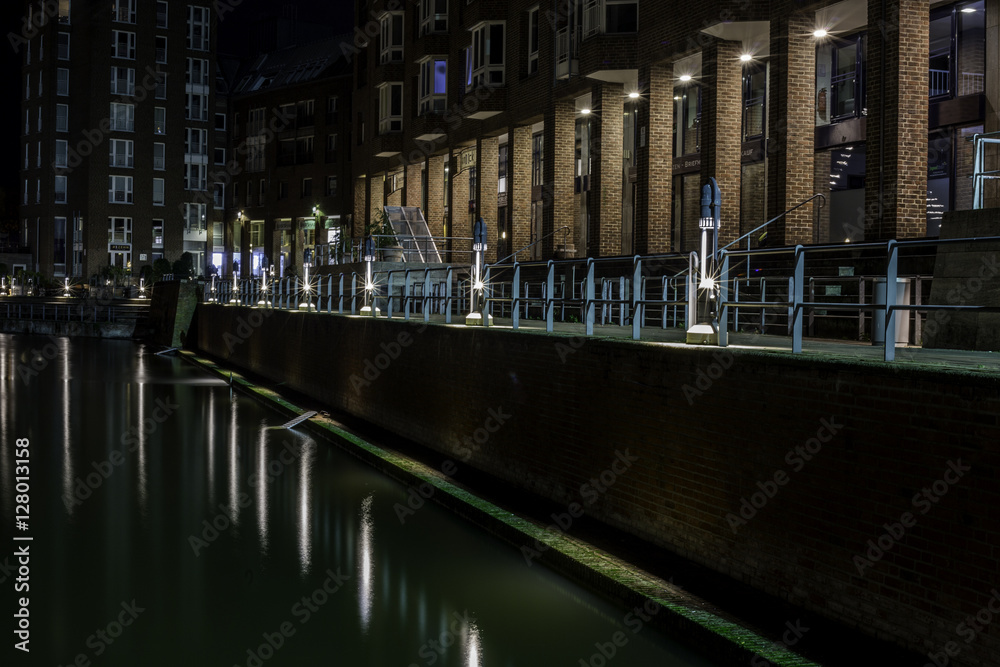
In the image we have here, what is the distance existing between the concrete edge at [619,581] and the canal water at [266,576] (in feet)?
0.40

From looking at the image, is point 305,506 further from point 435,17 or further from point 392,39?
point 392,39

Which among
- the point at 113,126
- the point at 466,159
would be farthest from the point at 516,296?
the point at 113,126

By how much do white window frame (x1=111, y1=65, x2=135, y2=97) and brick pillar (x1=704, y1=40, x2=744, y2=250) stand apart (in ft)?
202

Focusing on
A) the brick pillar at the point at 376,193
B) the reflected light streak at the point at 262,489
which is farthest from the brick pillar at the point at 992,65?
the brick pillar at the point at 376,193

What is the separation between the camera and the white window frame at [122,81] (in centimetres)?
7281

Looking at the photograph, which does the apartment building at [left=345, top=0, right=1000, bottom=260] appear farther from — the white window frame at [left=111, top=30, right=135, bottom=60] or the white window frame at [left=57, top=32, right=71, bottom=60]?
the white window frame at [left=57, top=32, right=71, bottom=60]

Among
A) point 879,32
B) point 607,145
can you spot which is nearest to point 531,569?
point 879,32

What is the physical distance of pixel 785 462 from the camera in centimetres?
732

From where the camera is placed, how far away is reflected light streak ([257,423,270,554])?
10.4m

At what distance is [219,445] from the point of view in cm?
1661

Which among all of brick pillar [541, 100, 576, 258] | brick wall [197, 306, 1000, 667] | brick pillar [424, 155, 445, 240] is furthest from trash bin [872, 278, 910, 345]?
brick pillar [424, 155, 445, 240]

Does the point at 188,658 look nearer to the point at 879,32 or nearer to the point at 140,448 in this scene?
the point at 140,448

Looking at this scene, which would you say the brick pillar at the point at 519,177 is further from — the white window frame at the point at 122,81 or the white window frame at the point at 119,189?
the white window frame at the point at 122,81

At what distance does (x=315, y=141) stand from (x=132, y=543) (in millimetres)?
→ 58087
